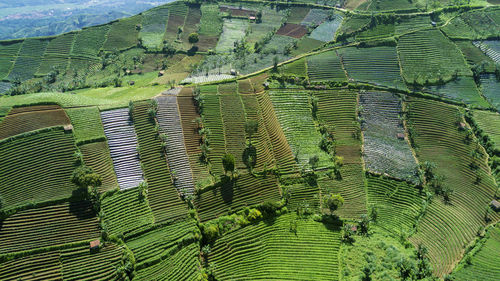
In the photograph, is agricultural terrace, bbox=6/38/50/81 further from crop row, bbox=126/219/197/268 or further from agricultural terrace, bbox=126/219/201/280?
agricultural terrace, bbox=126/219/201/280

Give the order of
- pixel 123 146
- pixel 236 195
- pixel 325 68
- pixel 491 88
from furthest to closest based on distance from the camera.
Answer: pixel 325 68 < pixel 491 88 < pixel 123 146 < pixel 236 195

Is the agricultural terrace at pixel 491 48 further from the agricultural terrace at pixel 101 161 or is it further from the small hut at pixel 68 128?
the small hut at pixel 68 128

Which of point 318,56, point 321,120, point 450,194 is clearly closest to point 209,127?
point 321,120

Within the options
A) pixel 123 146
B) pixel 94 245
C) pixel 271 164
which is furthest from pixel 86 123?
pixel 271 164

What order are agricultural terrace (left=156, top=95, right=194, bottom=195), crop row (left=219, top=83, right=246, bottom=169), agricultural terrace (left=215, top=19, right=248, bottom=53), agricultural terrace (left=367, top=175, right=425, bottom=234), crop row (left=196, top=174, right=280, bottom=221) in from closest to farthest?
crop row (left=196, top=174, right=280, bottom=221)
agricultural terrace (left=367, top=175, right=425, bottom=234)
agricultural terrace (left=156, top=95, right=194, bottom=195)
crop row (left=219, top=83, right=246, bottom=169)
agricultural terrace (left=215, top=19, right=248, bottom=53)

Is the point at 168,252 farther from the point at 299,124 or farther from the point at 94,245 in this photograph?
the point at 299,124

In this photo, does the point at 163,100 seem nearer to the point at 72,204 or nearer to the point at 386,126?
the point at 72,204

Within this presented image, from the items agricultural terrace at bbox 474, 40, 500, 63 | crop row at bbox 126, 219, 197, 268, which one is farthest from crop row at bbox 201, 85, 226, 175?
agricultural terrace at bbox 474, 40, 500, 63
